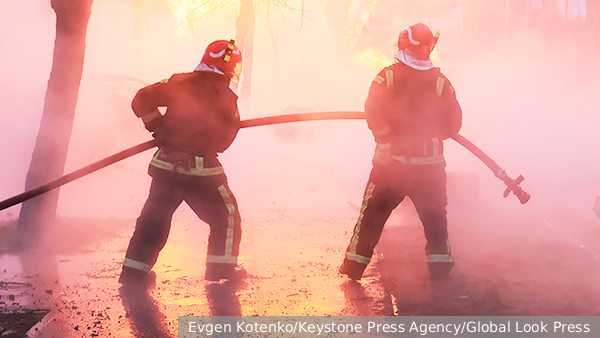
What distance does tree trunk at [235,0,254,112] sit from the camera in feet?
37.7

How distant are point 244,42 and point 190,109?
10234 millimetres

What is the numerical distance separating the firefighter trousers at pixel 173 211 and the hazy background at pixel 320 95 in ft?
10.6

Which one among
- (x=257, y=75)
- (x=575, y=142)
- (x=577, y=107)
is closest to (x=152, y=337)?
(x=575, y=142)

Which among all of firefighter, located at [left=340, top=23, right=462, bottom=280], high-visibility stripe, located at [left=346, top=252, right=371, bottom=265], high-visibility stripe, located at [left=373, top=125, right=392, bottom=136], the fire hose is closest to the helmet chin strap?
firefighter, located at [left=340, top=23, right=462, bottom=280]

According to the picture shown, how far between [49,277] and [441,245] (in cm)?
304

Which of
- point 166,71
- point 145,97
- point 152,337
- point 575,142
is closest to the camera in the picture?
point 152,337

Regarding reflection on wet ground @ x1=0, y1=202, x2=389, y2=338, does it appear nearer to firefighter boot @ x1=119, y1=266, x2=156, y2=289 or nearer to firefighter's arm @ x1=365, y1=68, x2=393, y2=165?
firefighter boot @ x1=119, y1=266, x2=156, y2=289

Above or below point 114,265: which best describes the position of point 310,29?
above

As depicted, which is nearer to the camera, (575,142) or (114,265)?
(114,265)

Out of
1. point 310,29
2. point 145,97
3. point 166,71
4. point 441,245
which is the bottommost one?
point 441,245

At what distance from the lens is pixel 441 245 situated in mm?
4039

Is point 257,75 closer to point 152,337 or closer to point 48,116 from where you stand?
point 48,116

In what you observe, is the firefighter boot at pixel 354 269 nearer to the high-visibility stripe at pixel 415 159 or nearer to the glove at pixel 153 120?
the high-visibility stripe at pixel 415 159

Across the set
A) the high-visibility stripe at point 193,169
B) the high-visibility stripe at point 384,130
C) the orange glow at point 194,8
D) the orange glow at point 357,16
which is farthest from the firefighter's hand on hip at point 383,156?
the orange glow at point 357,16
